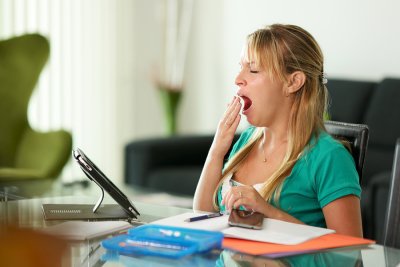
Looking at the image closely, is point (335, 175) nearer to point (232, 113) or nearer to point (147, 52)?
point (232, 113)

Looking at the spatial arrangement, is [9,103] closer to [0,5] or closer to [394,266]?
Answer: [0,5]

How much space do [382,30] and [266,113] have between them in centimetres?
280

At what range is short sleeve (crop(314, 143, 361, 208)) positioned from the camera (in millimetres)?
1771

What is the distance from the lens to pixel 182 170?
4.45 metres

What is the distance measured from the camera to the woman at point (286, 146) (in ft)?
5.90

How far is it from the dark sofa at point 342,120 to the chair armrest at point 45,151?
47 cm

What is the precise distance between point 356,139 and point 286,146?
176 mm

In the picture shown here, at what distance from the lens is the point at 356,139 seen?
6.30 ft

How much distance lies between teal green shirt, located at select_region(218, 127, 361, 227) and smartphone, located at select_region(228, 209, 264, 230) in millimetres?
280

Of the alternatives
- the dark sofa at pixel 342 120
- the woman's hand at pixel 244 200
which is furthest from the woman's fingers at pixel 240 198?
the dark sofa at pixel 342 120

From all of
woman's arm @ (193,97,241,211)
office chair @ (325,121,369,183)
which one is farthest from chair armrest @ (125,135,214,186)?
office chair @ (325,121,369,183)

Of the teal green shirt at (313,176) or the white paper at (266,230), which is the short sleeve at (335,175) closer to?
the teal green shirt at (313,176)

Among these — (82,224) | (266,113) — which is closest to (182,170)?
(266,113)

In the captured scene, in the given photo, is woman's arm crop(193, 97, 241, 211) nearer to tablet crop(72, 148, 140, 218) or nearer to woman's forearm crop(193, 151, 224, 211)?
woman's forearm crop(193, 151, 224, 211)
